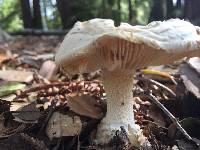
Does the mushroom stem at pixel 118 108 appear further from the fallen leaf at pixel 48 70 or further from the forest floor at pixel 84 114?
the fallen leaf at pixel 48 70

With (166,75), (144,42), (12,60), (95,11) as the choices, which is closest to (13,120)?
(144,42)

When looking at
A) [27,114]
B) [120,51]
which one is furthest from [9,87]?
[120,51]

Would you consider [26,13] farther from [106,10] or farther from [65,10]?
[106,10]

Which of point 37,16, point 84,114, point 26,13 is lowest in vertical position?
point 37,16

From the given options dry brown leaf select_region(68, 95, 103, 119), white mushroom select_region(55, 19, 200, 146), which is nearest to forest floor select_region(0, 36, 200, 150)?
dry brown leaf select_region(68, 95, 103, 119)

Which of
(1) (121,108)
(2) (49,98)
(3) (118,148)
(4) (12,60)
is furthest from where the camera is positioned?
(4) (12,60)

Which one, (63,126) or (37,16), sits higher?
(63,126)

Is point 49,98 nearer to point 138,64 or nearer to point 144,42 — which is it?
point 138,64

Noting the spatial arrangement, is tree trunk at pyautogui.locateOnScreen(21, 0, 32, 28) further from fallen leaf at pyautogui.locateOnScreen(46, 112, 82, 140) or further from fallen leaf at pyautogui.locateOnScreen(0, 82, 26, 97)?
fallen leaf at pyautogui.locateOnScreen(46, 112, 82, 140)
